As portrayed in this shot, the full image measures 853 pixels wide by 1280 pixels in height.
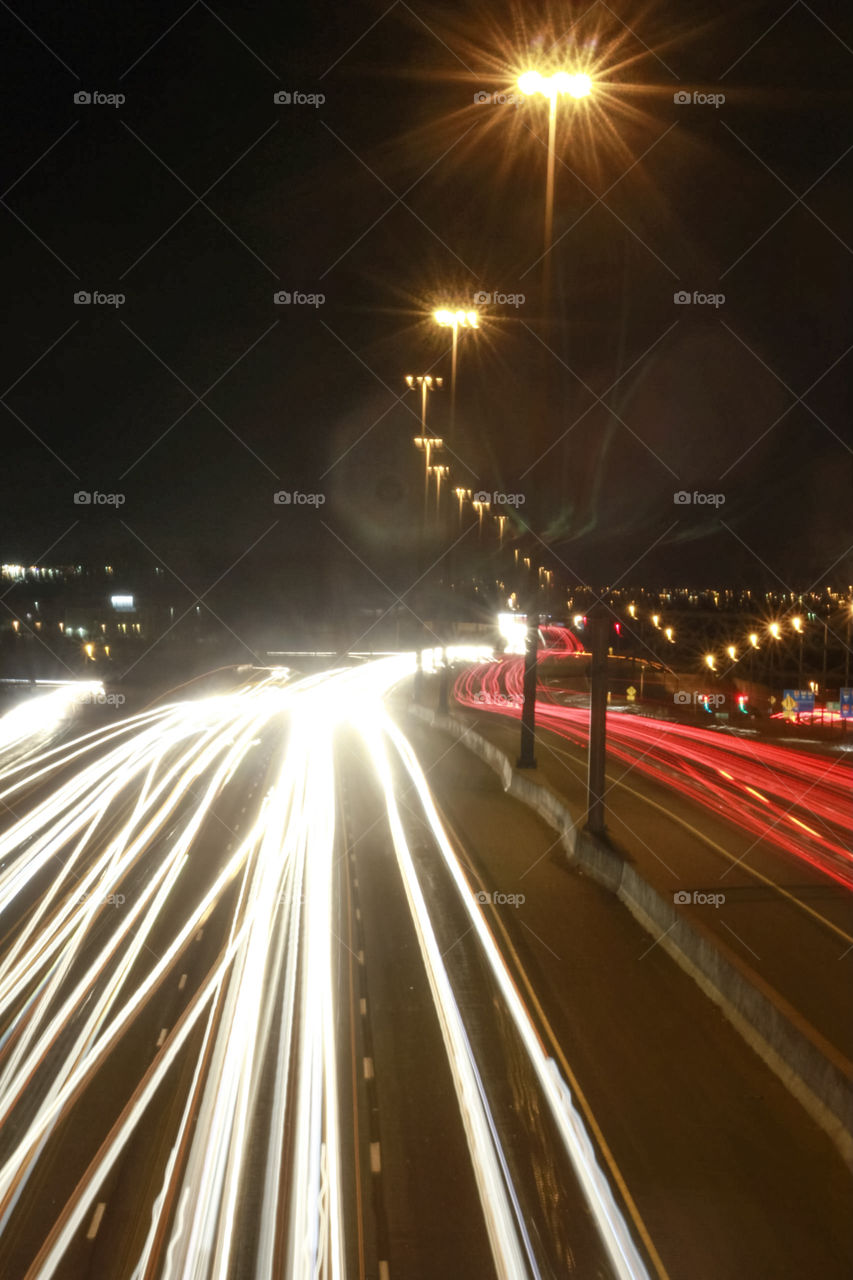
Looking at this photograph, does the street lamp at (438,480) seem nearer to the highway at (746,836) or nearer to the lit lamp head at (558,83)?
the highway at (746,836)

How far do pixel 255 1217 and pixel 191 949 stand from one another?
4.77 metres

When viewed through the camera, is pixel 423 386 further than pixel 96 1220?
Yes

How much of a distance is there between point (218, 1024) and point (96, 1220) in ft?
8.83

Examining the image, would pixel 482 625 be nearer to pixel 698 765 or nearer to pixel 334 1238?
pixel 698 765

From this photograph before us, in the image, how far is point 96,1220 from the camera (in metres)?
5.60

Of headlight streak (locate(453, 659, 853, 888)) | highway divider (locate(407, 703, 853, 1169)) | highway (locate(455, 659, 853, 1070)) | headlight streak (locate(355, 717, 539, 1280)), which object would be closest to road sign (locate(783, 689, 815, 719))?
headlight streak (locate(453, 659, 853, 888))

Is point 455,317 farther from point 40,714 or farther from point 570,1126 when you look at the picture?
point 570,1126

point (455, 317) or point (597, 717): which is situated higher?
point (455, 317)

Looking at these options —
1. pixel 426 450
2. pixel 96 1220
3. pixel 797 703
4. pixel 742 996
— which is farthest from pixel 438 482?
pixel 96 1220

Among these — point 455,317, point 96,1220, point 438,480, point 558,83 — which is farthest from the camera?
point 438,480

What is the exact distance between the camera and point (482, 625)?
81938 millimetres

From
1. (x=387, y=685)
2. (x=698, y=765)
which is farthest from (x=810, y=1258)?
(x=387, y=685)

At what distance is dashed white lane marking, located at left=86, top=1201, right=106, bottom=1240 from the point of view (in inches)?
216

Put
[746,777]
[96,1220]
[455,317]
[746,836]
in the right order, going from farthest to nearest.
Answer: [455,317], [746,777], [746,836], [96,1220]
